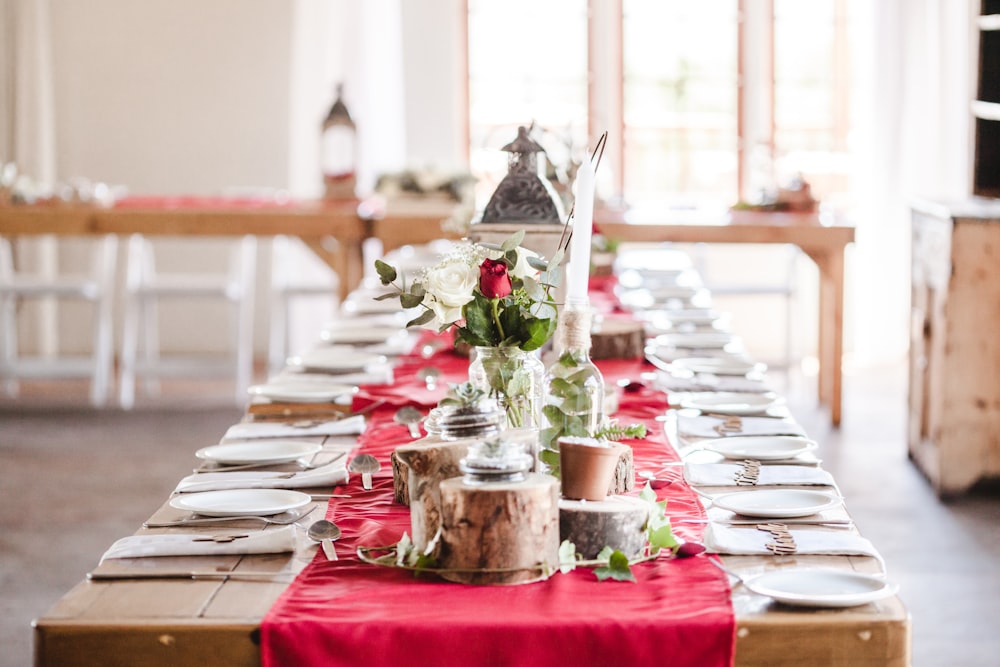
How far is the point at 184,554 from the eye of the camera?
4.96ft

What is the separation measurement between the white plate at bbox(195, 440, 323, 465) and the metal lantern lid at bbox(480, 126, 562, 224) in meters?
0.58

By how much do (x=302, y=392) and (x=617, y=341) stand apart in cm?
76

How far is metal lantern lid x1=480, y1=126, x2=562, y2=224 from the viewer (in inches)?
94.0

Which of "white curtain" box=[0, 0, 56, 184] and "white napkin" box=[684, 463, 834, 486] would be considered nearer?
"white napkin" box=[684, 463, 834, 486]

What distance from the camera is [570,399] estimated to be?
174 centimetres

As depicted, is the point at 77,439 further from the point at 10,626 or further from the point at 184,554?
the point at 184,554

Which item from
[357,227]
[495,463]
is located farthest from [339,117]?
[495,463]

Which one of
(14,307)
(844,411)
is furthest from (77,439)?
(844,411)

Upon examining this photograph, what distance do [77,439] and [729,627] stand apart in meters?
4.16

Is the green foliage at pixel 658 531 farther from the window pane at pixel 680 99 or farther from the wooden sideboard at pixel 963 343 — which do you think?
the window pane at pixel 680 99

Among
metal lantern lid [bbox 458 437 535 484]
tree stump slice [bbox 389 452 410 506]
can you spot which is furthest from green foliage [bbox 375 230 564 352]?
metal lantern lid [bbox 458 437 535 484]

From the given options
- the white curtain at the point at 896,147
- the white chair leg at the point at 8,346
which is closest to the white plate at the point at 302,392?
the white chair leg at the point at 8,346

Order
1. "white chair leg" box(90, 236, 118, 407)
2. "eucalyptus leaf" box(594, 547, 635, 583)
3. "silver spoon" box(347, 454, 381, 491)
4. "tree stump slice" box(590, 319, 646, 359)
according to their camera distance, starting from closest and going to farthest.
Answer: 1. "eucalyptus leaf" box(594, 547, 635, 583)
2. "silver spoon" box(347, 454, 381, 491)
3. "tree stump slice" box(590, 319, 646, 359)
4. "white chair leg" box(90, 236, 118, 407)

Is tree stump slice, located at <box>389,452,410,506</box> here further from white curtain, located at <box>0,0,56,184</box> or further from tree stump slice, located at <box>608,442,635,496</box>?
white curtain, located at <box>0,0,56,184</box>
